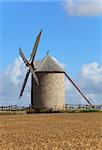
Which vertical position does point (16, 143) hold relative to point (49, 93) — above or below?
below

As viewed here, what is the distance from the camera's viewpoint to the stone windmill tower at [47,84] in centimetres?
6425

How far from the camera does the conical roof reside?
65125 mm

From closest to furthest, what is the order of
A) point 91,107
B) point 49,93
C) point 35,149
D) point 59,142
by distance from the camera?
point 35,149 < point 59,142 < point 49,93 < point 91,107

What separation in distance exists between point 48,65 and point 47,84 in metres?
2.89

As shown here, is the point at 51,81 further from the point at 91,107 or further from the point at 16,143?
the point at 16,143

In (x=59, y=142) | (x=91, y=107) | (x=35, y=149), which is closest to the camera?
(x=35, y=149)

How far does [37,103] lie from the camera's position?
64.8 metres

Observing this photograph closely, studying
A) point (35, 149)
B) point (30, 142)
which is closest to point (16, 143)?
point (30, 142)

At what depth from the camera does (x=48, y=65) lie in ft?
216

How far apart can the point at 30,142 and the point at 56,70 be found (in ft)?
141

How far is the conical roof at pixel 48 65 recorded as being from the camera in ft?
214

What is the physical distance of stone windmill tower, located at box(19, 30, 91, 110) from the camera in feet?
211

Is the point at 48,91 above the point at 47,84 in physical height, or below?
below

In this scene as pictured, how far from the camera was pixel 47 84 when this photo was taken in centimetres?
6425
